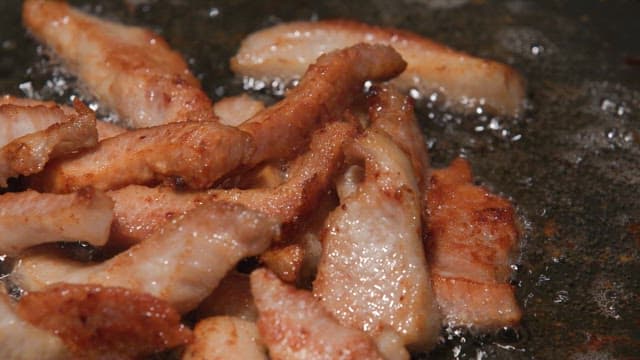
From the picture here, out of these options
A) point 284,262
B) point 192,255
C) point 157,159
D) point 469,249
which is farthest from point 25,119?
point 469,249

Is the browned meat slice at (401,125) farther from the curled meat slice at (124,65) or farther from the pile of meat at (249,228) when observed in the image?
the curled meat slice at (124,65)

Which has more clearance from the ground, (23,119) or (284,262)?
(23,119)

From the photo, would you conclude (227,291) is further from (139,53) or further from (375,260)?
(139,53)

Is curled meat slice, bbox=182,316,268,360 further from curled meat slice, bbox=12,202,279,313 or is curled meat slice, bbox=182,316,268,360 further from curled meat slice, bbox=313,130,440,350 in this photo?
curled meat slice, bbox=313,130,440,350

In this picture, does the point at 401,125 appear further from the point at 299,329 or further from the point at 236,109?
the point at 299,329

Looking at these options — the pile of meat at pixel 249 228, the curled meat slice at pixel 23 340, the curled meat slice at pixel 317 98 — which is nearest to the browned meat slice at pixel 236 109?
the pile of meat at pixel 249 228

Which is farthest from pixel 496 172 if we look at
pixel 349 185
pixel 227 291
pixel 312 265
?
pixel 227 291
